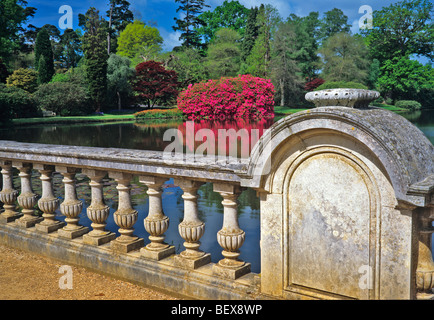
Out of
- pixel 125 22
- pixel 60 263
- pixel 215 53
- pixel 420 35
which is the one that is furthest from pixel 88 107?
pixel 60 263

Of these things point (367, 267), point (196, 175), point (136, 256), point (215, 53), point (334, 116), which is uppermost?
point (215, 53)

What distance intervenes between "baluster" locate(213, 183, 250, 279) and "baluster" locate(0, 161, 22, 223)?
2.45 m

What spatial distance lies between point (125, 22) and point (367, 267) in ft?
210

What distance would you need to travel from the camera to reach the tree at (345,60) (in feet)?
134

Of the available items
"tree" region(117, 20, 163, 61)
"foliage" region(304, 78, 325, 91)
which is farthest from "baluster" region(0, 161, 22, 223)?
"tree" region(117, 20, 163, 61)

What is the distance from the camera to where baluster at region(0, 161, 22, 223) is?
4141mm

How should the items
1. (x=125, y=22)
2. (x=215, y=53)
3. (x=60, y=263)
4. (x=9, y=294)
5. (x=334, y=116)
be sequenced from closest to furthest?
(x=334, y=116) < (x=9, y=294) < (x=60, y=263) < (x=215, y=53) < (x=125, y=22)

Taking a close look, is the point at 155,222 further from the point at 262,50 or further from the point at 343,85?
the point at 262,50

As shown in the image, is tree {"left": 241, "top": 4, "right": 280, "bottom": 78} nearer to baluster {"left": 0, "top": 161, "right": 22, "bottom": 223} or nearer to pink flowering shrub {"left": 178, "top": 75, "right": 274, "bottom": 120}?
pink flowering shrub {"left": 178, "top": 75, "right": 274, "bottom": 120}

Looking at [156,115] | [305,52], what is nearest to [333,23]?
[305,52]

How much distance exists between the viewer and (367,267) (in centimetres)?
224

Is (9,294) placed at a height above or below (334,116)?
below

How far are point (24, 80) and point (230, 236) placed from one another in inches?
1595
